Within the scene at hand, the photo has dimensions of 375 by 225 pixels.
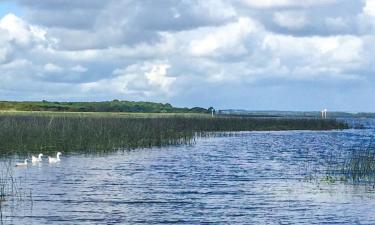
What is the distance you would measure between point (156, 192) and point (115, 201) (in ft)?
8.76

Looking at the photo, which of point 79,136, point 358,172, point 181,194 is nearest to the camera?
point 181,194

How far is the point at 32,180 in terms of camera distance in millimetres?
26688

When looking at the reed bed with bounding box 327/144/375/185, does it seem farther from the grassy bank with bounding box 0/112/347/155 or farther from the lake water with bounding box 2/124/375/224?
the grassy bank with bounding box 0/112/347/155

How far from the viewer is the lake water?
19.2 m

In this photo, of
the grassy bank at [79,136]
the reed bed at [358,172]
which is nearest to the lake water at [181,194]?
the reed bed at [358,172]

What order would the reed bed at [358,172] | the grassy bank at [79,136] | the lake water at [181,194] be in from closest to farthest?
1. the lake water at [181,194]
2. the reed bed at [358,172]
3. the grassy bank at [79,136]

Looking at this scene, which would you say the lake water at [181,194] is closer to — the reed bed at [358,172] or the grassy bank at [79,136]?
the reed bed at [358,172]

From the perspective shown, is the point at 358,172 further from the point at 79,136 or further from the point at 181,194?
the point at 79,136

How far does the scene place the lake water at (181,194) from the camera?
1916 centimetres

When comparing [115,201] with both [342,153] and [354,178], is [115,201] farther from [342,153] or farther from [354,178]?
[342,153]

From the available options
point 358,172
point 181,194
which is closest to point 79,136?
point 358,172

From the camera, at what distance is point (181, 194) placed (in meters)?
23.9

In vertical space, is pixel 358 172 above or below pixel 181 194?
above

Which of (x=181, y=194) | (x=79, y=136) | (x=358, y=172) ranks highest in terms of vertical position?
(x=79, y=136)
